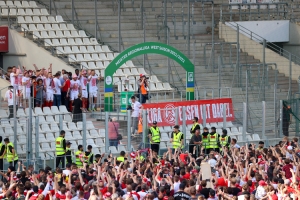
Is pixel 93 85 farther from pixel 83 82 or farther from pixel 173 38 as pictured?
pixel 173 38

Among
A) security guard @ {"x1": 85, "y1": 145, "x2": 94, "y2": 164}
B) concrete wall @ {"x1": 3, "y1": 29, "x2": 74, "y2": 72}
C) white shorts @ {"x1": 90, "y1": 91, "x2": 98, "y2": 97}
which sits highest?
concrete wall @ {"x1": 3, "y1": 29, "x2": 74, "y2": 72}

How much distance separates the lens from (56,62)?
34.4m

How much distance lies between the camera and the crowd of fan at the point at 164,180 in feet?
60.5

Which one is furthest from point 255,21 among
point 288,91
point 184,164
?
point 184,164

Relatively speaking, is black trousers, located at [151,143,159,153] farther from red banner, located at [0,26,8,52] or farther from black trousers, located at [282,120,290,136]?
red banner, located at [0,26,8,52]

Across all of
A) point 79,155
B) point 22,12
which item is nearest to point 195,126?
point 79,155

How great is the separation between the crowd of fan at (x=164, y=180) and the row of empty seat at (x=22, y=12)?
1306cm

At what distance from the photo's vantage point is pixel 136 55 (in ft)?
100

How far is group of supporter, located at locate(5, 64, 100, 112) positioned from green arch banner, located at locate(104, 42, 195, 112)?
2.90 ft

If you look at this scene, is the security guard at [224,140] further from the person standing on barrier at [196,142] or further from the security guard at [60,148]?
the security guard at [60,148]

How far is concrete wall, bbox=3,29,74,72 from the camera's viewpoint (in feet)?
113

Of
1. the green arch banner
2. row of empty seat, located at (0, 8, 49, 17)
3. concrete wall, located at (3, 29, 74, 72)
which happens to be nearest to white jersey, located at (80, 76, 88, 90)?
the green arch banner

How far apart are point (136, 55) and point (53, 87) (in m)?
2.98

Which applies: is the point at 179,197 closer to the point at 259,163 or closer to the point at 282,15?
the point at 259,163
